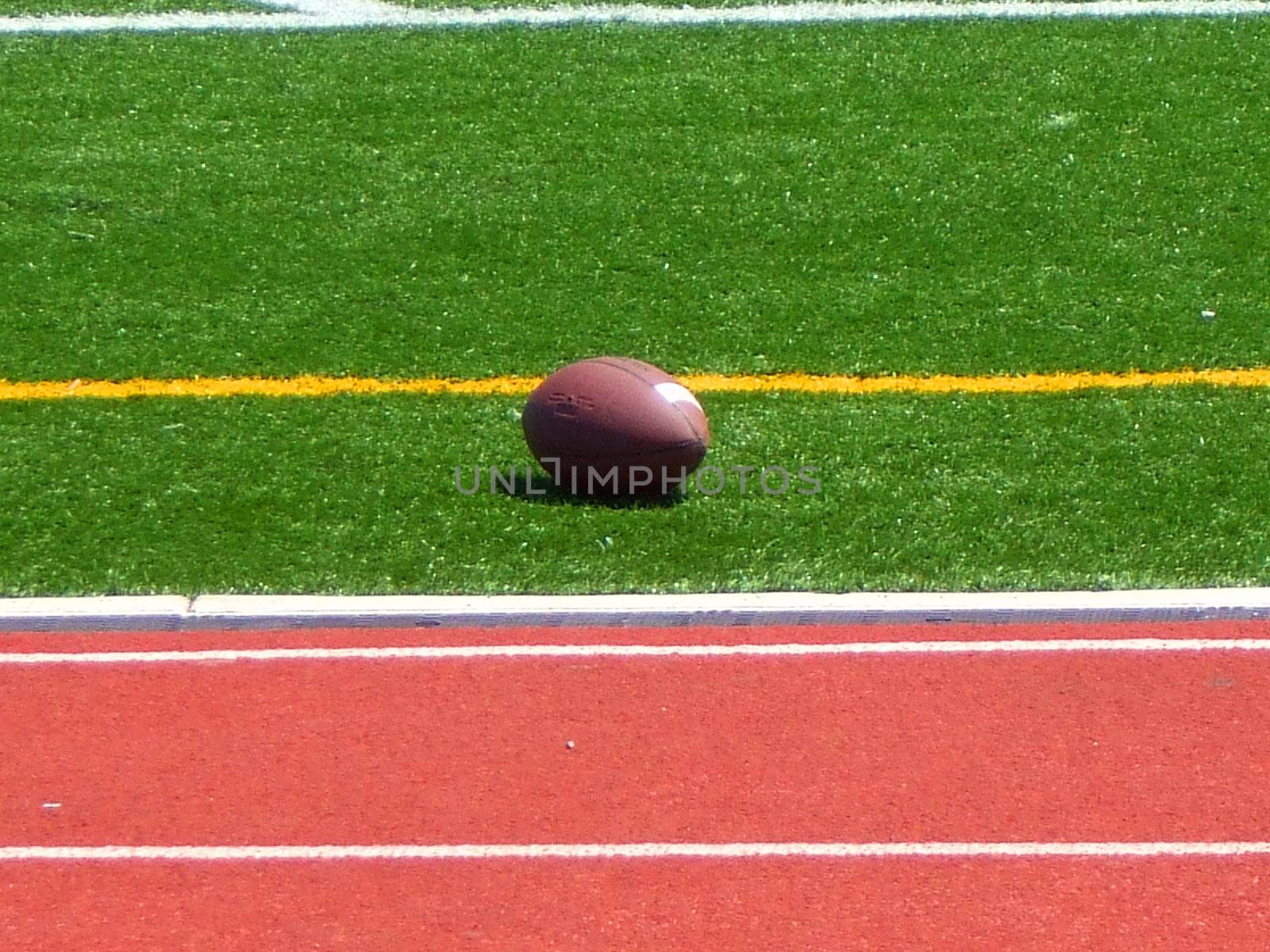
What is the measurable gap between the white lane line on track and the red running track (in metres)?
0.04

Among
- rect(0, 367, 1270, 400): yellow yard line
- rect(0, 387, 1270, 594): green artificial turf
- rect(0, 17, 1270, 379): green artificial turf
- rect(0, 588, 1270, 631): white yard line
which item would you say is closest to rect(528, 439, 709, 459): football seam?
rect(0, 387, 1270, 594): green artificial turf

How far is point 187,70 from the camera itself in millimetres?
11430

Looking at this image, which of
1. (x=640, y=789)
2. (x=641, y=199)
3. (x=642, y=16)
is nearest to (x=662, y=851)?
(x=640, y=789)

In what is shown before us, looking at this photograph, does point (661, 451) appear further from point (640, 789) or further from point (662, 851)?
point (662, 851)

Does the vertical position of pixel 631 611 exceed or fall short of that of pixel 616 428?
it falls short

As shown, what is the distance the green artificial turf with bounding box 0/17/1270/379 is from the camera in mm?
8711

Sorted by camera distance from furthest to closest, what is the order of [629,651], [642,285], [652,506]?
[642,285]
[652,506]
[629,651]

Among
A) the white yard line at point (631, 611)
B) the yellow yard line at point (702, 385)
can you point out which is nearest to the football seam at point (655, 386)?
the white yard line at point (631, 611)

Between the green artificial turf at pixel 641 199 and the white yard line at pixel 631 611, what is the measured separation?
2.22m

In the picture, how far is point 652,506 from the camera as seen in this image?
7141 millimetres

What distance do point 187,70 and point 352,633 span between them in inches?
258

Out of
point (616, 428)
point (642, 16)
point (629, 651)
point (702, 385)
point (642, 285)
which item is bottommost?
point (629, 651)

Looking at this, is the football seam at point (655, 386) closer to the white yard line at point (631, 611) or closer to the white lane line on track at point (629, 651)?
the white yard line at point (631, 611)

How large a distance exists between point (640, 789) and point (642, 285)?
4359 millimetres
